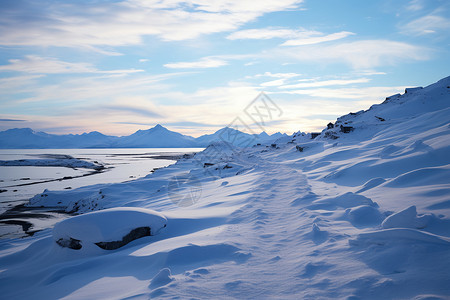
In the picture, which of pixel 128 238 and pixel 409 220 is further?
pixel 128 238

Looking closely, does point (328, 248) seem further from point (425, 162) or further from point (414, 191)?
point (425, 162)

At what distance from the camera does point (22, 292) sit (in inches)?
188

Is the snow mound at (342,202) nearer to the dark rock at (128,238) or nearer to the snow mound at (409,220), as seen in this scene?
the snow mound at (409,220)

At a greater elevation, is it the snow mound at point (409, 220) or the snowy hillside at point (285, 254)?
the snow mound at point (409, 220)

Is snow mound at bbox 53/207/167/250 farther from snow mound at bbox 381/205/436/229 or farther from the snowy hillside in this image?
snow mound at bbox 381/205/436/229

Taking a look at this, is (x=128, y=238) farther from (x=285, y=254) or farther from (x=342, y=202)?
(x=342, y=202)

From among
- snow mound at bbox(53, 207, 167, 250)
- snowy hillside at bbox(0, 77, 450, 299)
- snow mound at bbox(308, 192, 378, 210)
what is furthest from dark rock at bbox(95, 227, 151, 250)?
snow mound at bbox(308, 192, 378, 210)

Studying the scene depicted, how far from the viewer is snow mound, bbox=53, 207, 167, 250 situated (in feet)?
18.4

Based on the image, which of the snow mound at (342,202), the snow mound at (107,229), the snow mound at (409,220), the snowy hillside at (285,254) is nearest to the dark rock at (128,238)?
the snow mound at (107,229)

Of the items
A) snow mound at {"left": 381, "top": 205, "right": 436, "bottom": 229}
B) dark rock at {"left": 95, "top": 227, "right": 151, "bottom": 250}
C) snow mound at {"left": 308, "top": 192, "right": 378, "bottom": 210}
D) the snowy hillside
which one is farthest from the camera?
snow mound at {"left": 308, "top": 192, "right": 378, "bottom": 210}

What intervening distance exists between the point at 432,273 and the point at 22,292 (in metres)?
6.94

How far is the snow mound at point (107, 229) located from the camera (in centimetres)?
562

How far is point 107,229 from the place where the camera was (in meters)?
5.70

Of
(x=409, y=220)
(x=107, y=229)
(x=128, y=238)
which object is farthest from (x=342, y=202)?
(x=107, y=229)
